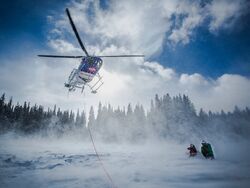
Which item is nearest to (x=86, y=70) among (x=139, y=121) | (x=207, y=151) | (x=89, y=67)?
(x=89, y=67)

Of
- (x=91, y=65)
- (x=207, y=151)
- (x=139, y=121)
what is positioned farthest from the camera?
(x=139, y=121)

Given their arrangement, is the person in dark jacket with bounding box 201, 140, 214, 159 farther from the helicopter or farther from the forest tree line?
the forest tree line

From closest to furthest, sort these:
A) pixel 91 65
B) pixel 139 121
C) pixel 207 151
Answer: pixel 91 65
pixel 207 151
pixel 139 121

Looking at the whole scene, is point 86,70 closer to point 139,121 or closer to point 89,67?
point 89,67

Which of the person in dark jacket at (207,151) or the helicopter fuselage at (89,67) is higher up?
the helicopter fuselage at (89,67)

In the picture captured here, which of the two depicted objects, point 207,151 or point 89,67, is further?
point 207,151

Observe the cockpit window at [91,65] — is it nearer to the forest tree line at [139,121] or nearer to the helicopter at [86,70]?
the helicopter at [86,70]

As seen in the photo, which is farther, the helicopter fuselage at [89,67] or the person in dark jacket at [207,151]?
the person in dark jacket at [207,151]

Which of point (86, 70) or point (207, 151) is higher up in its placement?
point (86, 70)

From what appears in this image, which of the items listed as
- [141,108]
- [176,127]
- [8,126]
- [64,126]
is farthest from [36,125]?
[176,127]

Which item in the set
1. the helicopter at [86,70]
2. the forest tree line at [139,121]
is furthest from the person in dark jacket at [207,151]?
the forest tree line at [139,121]
